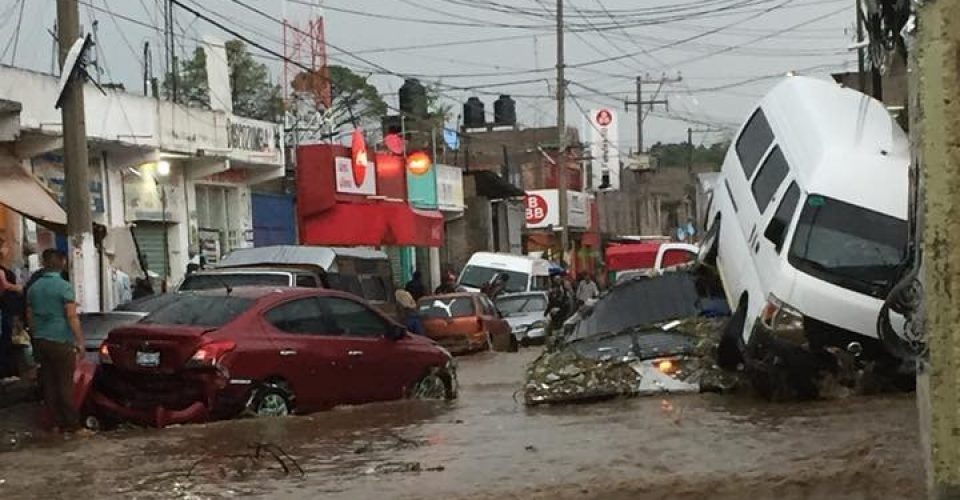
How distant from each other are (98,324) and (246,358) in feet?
6.84

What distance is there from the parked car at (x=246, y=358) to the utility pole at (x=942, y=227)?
30.1 ft

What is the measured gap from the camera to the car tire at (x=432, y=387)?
15180 millimetres

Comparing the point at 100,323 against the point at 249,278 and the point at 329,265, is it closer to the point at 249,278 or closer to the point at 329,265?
the point at 249,278

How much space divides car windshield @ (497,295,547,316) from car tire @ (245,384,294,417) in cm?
1926

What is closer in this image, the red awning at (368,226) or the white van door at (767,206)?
the white van door at (767,206)

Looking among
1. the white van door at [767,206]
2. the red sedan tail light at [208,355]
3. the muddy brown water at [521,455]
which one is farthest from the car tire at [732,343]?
the red sedan tail light at [208,355]

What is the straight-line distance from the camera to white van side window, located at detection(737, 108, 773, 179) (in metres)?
14.8

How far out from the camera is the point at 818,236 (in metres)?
12.1

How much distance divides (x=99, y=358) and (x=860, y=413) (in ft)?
22.7

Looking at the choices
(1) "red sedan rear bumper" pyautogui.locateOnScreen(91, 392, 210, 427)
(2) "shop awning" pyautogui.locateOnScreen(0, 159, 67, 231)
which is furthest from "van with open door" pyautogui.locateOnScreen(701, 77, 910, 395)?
(2) "shop awning" pyautogui.locateOnScreen(0, 159, 67, 231)

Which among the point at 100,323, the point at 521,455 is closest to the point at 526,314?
the point at 100,323

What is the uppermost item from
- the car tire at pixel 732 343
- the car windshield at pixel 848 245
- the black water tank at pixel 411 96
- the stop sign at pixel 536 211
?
the black water tank at pixel 411 96

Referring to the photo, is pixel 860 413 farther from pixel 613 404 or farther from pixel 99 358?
pixel 99 358

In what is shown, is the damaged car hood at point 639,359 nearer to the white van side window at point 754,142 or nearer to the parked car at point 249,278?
the white van side window at point 754,142
